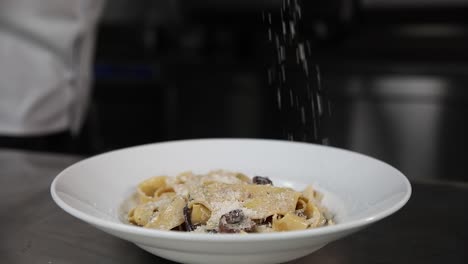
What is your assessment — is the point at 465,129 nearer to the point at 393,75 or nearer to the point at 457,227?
the point at 393,75

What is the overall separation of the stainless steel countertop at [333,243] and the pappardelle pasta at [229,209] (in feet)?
0.14

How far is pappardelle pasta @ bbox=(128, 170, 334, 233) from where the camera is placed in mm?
616

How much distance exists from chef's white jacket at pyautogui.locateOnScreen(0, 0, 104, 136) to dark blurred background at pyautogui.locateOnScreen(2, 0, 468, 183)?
224mm

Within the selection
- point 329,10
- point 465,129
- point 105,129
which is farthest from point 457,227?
point 105,129

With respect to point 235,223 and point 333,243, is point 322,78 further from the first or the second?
point 235,223

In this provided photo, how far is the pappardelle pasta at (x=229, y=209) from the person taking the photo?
2.02ft

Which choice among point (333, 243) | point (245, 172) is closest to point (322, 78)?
point (245, 172)

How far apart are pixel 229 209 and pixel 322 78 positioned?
149 cm

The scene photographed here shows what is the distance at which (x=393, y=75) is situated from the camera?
199cm

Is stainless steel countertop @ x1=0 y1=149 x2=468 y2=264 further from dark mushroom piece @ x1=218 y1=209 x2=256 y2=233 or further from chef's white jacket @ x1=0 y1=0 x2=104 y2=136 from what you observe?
chef's white jacket @ x1=0 y1=0 x2=104 y2=136

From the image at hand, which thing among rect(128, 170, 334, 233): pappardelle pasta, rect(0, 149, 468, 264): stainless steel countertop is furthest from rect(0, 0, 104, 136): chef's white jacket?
rect(128, 170, 334, 233): pappardelle pasta

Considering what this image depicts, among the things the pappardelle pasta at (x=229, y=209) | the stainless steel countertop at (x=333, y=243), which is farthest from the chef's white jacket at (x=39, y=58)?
the pappardelle pasta at (x=229, y=209)

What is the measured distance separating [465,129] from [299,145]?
1.29m

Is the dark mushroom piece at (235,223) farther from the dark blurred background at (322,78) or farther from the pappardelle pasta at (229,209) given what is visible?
the dark blurred background at (322,78)
